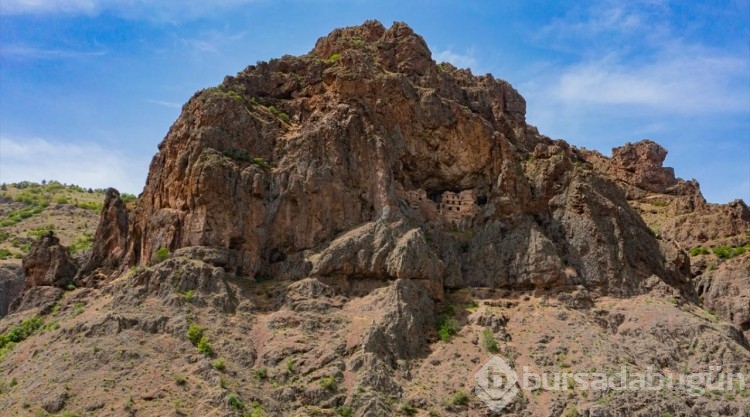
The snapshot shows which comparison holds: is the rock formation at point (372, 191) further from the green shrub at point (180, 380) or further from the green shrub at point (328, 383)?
the green shrub at point (180, 380)

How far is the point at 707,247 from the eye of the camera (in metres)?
102

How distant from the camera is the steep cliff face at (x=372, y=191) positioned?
243ft

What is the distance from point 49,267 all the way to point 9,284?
2060cm

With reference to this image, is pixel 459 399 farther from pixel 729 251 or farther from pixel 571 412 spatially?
pixel 729 251


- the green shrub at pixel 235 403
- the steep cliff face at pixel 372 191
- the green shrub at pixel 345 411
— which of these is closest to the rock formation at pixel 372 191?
the steep cliff face at pixel 372 191

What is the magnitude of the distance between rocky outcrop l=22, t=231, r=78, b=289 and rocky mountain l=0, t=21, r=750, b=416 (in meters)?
0.21

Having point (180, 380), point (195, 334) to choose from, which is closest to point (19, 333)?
point (195, 334)

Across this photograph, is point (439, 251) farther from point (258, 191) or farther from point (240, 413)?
point (240, 413)

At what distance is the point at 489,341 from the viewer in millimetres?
67812

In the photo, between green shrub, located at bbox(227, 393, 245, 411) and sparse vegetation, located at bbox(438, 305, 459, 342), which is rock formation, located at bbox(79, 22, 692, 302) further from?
green shrub, located at bbox(227, 393, 245, 411)

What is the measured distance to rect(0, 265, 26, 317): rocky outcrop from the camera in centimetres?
9262

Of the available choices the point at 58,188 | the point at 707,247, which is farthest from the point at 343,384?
the point at 58,188

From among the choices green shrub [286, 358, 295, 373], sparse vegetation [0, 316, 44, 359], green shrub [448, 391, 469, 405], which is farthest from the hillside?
green shrub [448, 391, 469, 405]

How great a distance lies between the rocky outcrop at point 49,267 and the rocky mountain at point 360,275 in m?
0.21
